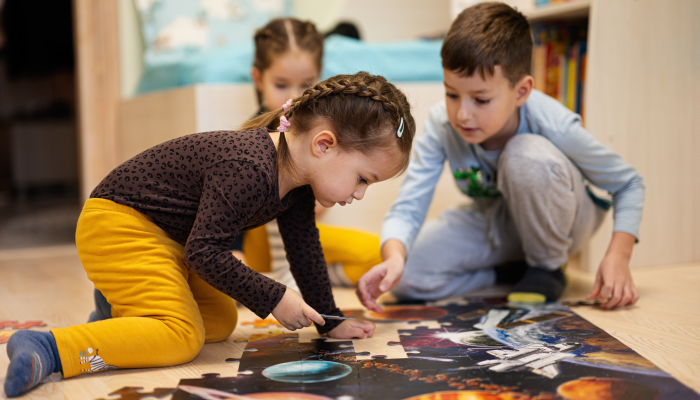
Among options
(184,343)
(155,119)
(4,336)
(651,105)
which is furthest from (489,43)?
(155,119)

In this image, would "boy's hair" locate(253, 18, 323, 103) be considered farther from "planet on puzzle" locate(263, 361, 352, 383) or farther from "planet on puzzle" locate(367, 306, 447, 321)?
"planet on puzzle" locate(263, 361, 352, 383)

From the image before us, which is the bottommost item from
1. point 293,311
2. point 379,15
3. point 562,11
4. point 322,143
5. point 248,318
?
point 248,318

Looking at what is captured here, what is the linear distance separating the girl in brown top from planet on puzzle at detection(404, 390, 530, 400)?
0.70 feet

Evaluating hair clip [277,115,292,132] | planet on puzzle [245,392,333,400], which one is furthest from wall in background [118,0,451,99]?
planet on puzzle [245,392,333,400]

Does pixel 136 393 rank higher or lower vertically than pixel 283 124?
lower

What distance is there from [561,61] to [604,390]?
1211 mm

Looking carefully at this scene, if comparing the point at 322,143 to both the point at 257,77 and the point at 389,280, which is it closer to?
the point at 389,280

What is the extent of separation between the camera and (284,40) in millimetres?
1680

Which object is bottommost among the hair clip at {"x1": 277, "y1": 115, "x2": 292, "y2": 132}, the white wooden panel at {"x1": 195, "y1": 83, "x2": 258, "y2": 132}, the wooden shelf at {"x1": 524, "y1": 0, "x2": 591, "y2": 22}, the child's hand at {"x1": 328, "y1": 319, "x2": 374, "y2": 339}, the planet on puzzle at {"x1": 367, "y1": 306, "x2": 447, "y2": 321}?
the planet on puzzle at {"x1": 367, "y1": 306, "x2": 447, "y2": 321}

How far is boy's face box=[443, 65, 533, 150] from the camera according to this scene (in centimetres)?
118

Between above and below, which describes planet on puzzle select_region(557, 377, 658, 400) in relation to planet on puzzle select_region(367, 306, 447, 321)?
above

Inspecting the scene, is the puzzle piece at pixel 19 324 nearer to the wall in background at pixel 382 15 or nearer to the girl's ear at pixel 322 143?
the girl's ear at pixel 322 143

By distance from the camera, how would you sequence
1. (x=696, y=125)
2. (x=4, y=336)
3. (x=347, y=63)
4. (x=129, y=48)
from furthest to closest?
(x=129, y=48) → (x=347, y=63) → (x=696, y=125) → (x=4, y=336)

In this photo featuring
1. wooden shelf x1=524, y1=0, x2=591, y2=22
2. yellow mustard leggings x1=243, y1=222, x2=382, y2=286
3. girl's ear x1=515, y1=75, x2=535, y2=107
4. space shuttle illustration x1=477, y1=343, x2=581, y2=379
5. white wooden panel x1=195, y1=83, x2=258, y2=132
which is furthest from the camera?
white wooden panel x1=195, y1=83, x2=258, y2=132
